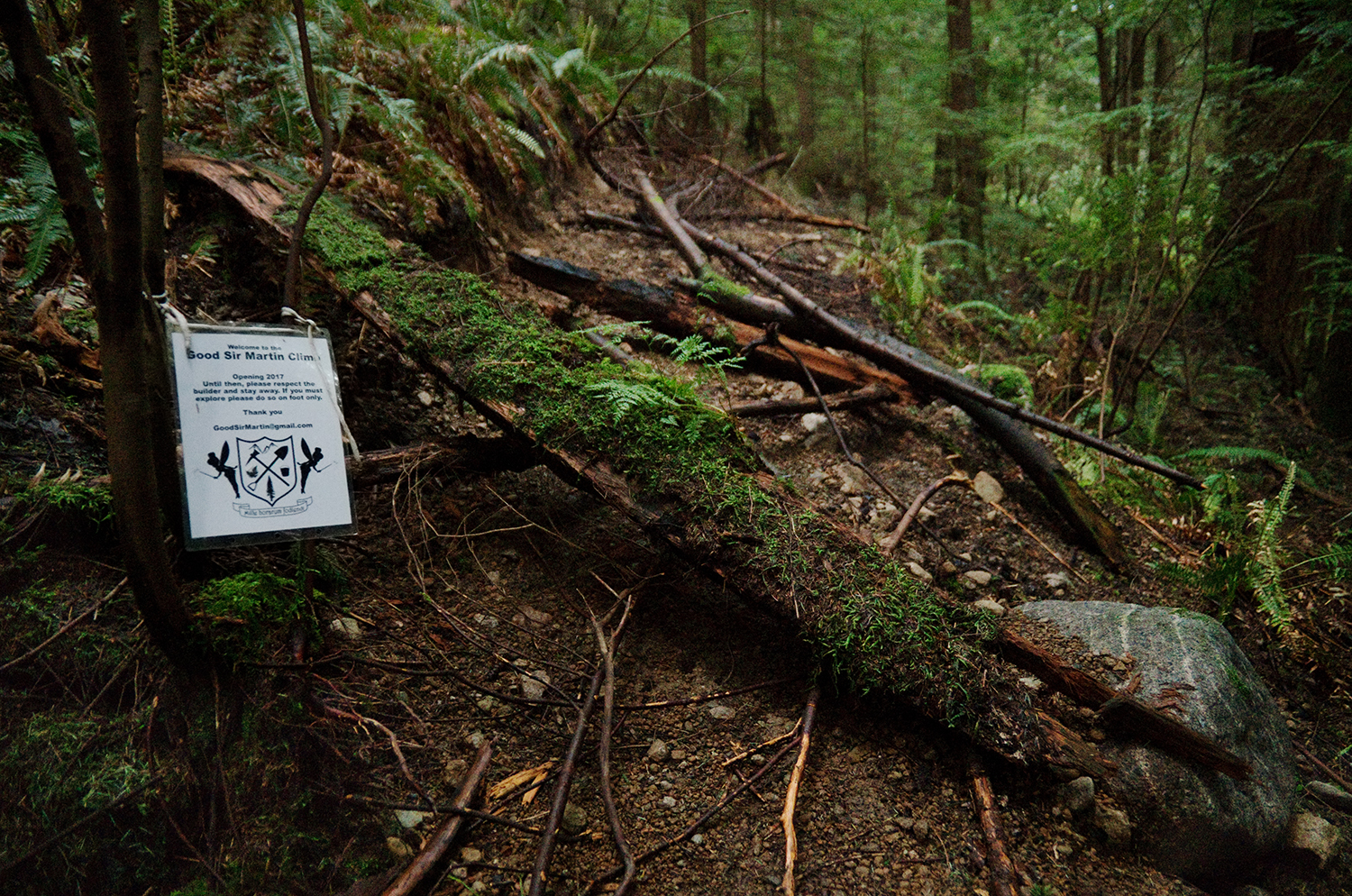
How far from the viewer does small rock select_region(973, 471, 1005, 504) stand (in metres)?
3.94

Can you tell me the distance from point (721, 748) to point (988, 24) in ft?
31.0

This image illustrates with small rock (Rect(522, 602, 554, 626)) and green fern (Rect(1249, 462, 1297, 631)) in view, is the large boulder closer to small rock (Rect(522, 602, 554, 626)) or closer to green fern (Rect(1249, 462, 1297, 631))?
green fern (Rect(1249, 462, 1297, 631))

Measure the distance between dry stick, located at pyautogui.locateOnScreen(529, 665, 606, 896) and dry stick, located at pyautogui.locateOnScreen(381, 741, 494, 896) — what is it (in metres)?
0.22

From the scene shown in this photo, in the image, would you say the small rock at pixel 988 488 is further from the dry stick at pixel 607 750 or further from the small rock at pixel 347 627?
the small rock at pixel 347 627

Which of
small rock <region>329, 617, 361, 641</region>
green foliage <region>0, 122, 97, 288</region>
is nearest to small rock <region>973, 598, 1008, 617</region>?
small rock <region>329, 617, 361, 641</region>

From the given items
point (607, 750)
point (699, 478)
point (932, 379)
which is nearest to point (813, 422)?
point (932, 379)

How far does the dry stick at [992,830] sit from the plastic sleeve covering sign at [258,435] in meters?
2.11

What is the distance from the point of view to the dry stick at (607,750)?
5.66 feet

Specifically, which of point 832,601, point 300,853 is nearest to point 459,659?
point 300,853

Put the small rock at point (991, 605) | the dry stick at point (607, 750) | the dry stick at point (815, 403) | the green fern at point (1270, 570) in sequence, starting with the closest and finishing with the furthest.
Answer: the dry stick at point (607, 750) < the small rock at point (991, 605) < the green fern at point (1270, 570) < the dry stick at point (815, 403)

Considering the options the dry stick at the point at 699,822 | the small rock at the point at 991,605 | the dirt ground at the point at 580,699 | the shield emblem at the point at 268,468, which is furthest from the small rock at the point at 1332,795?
the shield emblem at the point at 268,468

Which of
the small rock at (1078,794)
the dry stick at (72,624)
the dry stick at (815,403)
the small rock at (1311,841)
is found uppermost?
the dry stick at (72,624)

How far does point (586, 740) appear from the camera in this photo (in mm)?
2160

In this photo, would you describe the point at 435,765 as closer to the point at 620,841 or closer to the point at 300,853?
the point at 300,853
